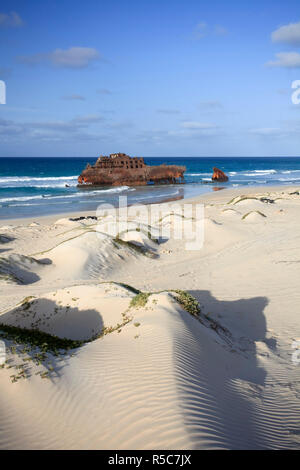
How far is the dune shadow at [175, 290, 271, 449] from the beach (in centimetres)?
3

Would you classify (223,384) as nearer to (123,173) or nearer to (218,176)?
(123,173)

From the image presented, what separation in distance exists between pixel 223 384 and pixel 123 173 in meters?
55.7

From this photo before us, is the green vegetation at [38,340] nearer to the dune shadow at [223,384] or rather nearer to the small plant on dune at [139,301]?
the small plant on dune at [139,301]

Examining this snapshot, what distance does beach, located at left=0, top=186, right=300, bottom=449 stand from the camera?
4520 millimetres

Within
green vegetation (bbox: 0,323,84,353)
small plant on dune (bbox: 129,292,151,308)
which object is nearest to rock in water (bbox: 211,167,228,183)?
small plant on dune (bbox: 129,292,151,308)

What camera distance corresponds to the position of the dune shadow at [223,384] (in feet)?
14.6

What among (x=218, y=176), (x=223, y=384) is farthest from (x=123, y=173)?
(x=223, y=384)

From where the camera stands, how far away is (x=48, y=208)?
37438 millimetres

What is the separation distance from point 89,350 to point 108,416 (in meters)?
2.16

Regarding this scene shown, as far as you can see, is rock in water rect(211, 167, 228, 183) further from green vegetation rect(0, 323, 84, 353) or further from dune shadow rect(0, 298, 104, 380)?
green vegetation rect(0, 323, 84, 353)

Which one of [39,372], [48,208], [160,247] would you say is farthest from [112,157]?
[39,372]

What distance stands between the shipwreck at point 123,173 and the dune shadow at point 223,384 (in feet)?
168

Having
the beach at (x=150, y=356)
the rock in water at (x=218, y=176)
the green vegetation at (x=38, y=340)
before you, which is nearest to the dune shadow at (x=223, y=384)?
the beach at (x=150, y=356)

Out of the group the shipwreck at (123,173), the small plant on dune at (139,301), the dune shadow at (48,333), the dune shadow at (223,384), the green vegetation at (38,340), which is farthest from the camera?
the shipwreck at (123,173)
